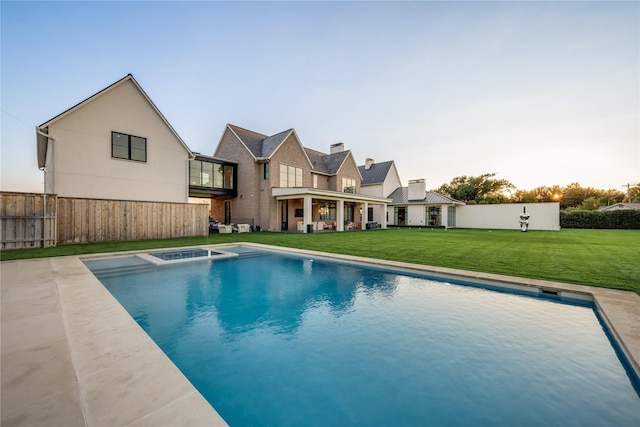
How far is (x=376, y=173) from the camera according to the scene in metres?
31.8

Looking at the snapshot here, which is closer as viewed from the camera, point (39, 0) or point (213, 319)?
point (213, 319)

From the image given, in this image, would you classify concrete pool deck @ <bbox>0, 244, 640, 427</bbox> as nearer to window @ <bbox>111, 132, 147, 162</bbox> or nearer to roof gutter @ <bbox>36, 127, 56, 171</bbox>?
window @ <bbox>111, 132, 147, 162</bbox>

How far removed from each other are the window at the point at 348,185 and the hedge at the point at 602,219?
24.9 metres

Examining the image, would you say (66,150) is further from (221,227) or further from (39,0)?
(221,227)

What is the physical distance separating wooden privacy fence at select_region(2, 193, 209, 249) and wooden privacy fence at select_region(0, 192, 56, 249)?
0.02 meters

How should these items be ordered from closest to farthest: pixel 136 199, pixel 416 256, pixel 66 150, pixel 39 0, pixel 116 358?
pixel 116 358 < pixel 416 256 < pixel 39 0 < pixel 66 150 < pixel 136 199

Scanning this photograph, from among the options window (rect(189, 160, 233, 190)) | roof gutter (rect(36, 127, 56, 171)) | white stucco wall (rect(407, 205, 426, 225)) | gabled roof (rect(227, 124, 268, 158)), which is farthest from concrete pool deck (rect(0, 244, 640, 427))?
white stucco wall (rect(407, 205, 426, 225))

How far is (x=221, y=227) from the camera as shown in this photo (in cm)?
1844

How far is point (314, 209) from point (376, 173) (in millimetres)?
13327

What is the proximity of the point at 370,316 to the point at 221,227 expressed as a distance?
16255mm

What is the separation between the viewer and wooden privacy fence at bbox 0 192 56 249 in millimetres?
9438

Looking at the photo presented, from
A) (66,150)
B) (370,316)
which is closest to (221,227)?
(66,150)

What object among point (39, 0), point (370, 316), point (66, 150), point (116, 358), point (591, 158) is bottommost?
point (370, 316)

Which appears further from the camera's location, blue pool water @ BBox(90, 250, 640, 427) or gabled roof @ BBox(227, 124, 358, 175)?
gabled roof @ BBox(227, 124, 358, 175)
